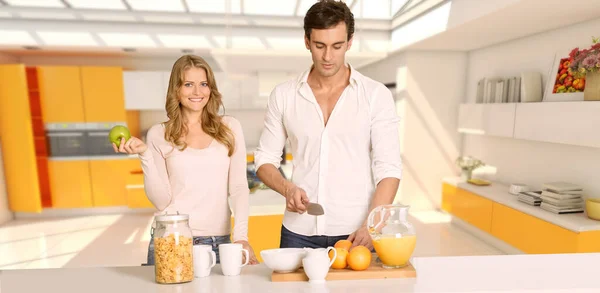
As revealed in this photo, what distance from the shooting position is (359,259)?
3.74 ft

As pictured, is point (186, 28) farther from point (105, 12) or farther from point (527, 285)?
point (527, 285)

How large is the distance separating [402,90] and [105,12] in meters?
4.12

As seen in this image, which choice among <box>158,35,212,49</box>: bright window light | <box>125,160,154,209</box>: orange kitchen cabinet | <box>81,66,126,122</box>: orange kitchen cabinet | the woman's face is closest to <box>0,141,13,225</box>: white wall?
<box>81,66,126,122</box>: orange kitchen cabinet

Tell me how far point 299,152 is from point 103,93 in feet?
15.6

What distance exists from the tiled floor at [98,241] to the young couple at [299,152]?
2.43 m

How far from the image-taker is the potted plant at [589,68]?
9.58ft

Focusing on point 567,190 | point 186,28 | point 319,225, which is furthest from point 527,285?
point 186,28

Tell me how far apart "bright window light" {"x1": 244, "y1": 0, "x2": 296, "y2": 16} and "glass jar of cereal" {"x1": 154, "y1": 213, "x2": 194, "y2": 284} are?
4.30 metres

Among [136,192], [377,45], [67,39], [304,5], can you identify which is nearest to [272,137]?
[304,5]

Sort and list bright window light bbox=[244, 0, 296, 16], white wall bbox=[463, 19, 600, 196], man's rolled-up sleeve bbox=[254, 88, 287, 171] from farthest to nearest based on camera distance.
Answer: bright window light bbox=[244, 0, 296, 16]
white wall bbox=[463, 19, 600, 196]
man's rolled-up sleeve bbox=[254, 88, 287, 171]

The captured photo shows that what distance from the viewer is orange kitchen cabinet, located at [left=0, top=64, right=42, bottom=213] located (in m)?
5.13

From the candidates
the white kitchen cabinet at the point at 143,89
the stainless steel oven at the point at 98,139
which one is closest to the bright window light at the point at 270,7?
the white kitchen cabinet at the point at 143,89

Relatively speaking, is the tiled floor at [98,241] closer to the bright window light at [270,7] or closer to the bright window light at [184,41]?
the bright window light at [184,41]

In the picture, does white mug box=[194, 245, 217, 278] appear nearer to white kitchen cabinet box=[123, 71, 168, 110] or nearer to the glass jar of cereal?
the glass jar of cereal
